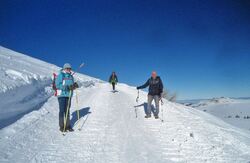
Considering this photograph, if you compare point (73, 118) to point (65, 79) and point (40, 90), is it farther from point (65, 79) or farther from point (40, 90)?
point (40, 90)

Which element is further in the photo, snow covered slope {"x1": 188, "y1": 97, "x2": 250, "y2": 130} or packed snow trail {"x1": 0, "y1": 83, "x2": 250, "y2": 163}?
snow covered slope {"x1": 188, "y1": 97, "x2": 250, "y2": 130}

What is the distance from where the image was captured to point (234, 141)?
27.1 feet

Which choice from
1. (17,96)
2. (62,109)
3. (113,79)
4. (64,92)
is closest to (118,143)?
(62,109)

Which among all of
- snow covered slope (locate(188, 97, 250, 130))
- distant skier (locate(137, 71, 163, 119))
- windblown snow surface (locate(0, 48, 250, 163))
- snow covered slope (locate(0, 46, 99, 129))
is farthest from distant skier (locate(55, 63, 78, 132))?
snow covered slope (locate(188, 97, 250, 130))

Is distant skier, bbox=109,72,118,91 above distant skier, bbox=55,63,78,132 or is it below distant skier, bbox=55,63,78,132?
above

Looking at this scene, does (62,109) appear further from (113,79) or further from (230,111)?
(230,111)

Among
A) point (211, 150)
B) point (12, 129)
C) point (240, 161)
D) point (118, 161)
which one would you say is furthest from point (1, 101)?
point (240, 161)

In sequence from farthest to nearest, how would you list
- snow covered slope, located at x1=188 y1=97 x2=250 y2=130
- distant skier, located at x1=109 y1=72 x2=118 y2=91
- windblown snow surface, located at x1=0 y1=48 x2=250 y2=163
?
snow covered slope, located at x1=188 y1=97 x2=250 y2=130 < distant skier, located at x1=109 y1=72 x2=118 y2=91 < windblown snow surface, located at x1=0 y1=48 x2=250 y2=163

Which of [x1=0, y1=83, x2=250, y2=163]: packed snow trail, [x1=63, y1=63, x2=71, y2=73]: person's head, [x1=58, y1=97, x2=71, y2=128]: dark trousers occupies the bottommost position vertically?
[x1=0, y1=83, x2=250, y2=163]: packed snow trail

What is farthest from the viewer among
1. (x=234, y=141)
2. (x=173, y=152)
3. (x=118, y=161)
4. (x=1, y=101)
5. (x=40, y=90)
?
(x=40, y=90)

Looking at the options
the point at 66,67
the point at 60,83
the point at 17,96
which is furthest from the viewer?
the point at 17,96

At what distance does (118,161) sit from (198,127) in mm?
5165

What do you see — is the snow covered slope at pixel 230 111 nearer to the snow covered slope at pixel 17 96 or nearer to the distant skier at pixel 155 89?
the distant skier at pixel 155 89

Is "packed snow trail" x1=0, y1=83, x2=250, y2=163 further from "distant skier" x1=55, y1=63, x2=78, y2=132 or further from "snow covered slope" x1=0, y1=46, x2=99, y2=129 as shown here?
"snow covered slope" x1=0, y1=46, x2=99, y2=129
